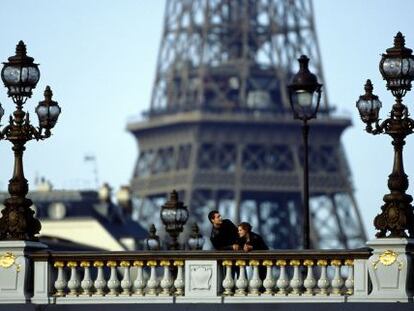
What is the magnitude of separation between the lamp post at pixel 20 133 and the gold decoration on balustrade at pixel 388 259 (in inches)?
215

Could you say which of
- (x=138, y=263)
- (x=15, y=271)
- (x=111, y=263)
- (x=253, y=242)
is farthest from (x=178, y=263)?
(x=15, y=271)

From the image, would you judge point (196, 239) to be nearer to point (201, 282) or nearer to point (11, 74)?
Answer: point (11, 74)

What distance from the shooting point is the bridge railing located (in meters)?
41.0

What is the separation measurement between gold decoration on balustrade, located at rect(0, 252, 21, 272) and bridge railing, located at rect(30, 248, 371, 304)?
29 centimetres

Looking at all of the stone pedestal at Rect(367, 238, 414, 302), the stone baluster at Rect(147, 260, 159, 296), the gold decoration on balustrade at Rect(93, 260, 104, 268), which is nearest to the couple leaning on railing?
the stone baluster at Rect(147, 260, 159, 296)

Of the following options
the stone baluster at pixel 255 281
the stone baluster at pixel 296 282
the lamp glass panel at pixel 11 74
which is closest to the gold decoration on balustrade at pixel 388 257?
the stone baluster at pixel 296 282

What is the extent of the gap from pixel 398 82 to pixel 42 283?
19.7 feet

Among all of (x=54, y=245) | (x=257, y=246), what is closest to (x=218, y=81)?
(x=54, y=245)

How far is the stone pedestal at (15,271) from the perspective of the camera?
1667 inches

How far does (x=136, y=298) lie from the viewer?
136 feet

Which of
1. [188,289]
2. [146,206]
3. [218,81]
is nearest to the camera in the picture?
[188,289]

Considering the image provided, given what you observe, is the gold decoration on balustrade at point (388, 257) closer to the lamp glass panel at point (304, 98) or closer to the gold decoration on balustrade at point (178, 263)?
the gold decoration on balustrade at point (178, 263)

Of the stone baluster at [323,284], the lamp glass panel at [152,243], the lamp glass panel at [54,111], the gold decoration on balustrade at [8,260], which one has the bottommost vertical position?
the stone baluster at [323,284]
